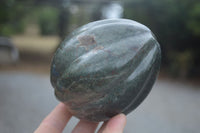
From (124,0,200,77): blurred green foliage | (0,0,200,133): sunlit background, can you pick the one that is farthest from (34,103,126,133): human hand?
(124,0,200,77): blurred green foliage

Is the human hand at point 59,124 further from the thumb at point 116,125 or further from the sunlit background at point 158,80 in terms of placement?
the sunlit background at point 158,80

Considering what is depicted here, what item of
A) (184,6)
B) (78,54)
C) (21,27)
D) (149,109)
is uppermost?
(78,54)

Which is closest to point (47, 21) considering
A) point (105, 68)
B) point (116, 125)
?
point (105, 68)

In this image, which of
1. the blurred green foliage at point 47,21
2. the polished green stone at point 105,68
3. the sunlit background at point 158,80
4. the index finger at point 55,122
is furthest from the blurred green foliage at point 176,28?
the blurred green foliage at point 47,21

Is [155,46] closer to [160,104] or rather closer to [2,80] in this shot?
[160,104]

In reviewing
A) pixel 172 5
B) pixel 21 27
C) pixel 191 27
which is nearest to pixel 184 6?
pixel 172 5

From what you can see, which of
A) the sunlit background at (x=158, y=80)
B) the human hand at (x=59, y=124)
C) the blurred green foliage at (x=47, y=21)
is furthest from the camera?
the blurred green foliage at (x=47, y=21)

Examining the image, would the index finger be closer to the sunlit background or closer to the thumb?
the thumb
